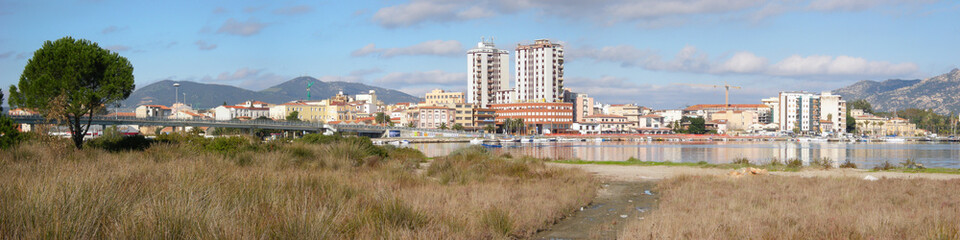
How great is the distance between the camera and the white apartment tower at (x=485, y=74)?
6352 inches

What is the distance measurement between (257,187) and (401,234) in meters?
2.70

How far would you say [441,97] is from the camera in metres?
168

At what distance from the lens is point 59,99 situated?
21406 millimetres

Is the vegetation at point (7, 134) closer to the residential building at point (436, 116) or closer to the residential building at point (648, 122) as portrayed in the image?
the residential building at point (436, 116)

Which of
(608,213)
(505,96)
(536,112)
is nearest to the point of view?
(608,213)

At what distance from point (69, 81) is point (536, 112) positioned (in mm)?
Result: 120470

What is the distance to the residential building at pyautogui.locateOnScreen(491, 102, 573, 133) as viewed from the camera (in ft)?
458

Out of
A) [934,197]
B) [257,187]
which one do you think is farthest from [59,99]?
[934,197]

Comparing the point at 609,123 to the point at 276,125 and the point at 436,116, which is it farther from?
the point at 276,125

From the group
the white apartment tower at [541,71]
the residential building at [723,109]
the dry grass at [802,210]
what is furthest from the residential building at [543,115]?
the dry grass at [802,210]

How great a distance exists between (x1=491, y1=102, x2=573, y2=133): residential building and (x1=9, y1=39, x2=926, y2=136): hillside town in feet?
0.68

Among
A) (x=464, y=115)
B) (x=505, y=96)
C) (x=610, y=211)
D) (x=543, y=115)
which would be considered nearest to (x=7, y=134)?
(x=610, y=211)

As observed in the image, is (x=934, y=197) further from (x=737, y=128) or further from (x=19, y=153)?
(x=737, y=128)

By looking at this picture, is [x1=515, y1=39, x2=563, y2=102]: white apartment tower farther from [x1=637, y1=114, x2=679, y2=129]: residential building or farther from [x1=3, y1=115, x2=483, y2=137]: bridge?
[x1=3, y1=115, x2=483, y2=137]: bridge
